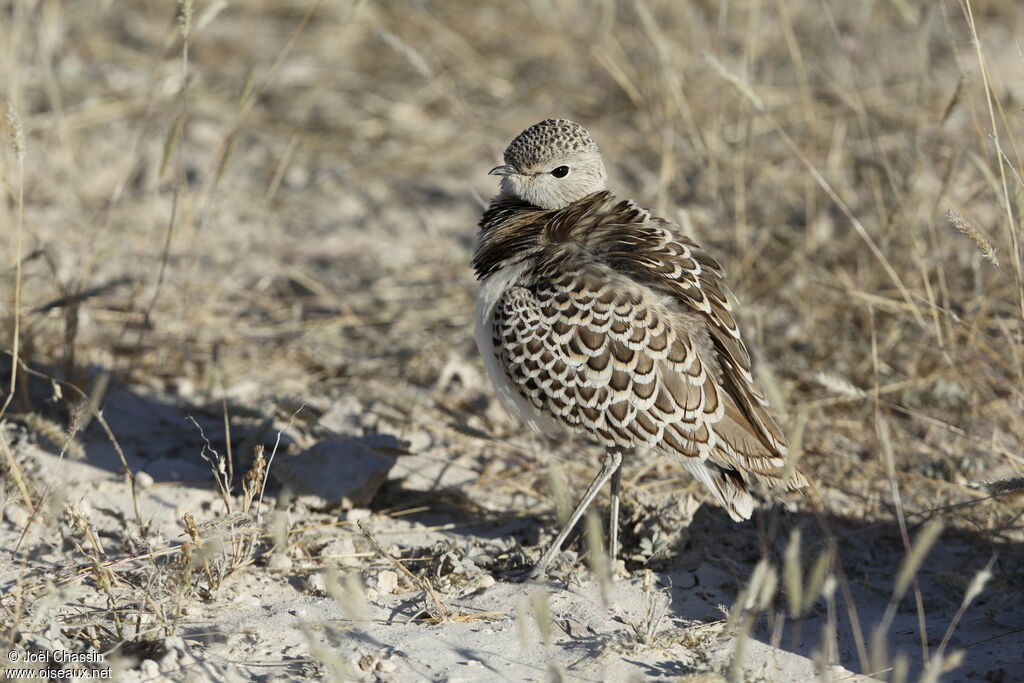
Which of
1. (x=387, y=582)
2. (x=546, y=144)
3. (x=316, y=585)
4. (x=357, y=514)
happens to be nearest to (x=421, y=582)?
(x=387, y=582)

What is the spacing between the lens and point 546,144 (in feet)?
12.2

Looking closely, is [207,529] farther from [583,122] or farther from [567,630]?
[583,122]

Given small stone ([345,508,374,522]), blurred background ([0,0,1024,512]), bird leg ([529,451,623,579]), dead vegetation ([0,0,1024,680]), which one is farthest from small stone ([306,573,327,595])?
blurred background ([0,0,1024,512])

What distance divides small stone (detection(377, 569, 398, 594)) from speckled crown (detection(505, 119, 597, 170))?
1506mm

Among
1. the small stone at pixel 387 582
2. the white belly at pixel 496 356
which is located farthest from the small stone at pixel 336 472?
the white belly at pixel 496 356

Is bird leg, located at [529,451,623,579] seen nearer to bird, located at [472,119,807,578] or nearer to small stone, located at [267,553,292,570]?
bird, located at [472,119,807,578]

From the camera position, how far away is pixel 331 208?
611 centimetres

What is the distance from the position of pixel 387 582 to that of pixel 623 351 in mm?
1044

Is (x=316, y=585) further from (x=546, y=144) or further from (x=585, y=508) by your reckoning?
(x=546, y=144)

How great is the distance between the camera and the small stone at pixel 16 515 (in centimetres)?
343

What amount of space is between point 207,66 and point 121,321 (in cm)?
265

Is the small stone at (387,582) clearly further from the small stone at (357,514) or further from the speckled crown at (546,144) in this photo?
the speckled crown at (546,144)

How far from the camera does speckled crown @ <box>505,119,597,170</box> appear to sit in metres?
3.73

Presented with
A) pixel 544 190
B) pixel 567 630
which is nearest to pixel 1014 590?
pixel 567 630
